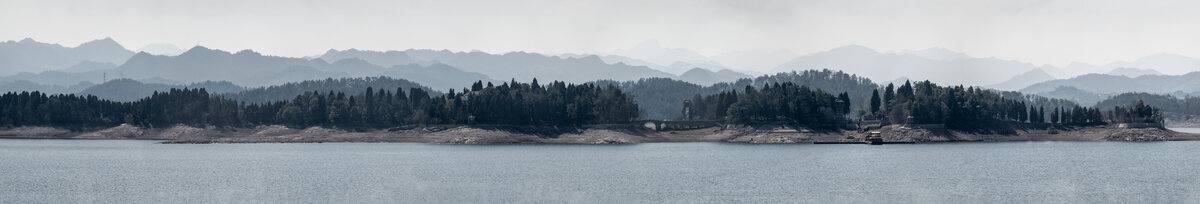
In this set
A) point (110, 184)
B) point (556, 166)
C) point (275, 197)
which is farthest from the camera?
point (556, 166)

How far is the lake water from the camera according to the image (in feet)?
291

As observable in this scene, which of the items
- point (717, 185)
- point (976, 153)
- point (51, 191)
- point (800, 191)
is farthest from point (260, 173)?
point (976, 153)

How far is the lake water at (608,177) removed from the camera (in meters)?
88.7

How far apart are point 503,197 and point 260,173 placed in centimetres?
3977

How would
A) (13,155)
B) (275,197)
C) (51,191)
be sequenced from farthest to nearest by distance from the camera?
(13,155), (51,191), (275,197)

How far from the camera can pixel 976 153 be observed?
159625mm

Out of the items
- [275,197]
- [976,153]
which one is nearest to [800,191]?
[275,197]

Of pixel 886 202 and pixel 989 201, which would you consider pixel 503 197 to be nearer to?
pixel 886 202

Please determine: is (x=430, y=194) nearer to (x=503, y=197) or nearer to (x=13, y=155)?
(x=503, y=197)

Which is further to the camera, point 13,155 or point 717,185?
point 13,155

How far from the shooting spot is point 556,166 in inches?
5074

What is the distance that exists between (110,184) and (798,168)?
217ft

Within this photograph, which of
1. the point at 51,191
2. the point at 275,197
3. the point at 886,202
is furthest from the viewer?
the point at 51,191

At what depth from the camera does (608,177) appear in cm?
11000
